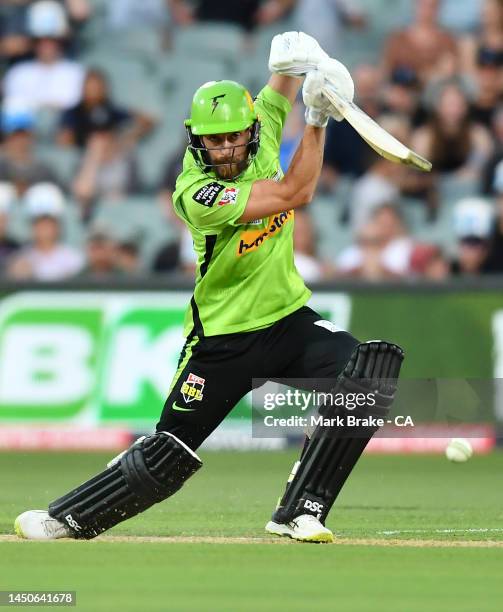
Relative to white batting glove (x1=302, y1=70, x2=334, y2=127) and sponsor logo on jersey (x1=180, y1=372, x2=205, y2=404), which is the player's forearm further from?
sponsor logo on jersey (x1=180, y1=372, x2=205, y2=404)

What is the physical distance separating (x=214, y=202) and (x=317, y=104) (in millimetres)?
691

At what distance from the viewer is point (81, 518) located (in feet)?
24.0

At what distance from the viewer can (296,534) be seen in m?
7.36

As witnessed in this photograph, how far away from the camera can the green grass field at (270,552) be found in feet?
18.5

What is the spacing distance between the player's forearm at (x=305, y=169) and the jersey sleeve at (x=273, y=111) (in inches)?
25.6

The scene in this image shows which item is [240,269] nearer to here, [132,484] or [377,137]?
[377,137]

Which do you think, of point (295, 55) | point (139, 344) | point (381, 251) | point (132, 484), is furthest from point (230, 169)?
point (381, 251)

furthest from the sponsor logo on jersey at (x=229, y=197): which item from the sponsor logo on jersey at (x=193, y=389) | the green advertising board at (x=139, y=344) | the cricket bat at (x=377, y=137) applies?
the green advertising board at (x=139, y=344)

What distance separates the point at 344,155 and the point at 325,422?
814 cm

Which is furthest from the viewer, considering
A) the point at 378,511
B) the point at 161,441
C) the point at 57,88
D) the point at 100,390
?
the point at 57,88

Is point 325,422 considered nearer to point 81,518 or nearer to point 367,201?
point 81,518

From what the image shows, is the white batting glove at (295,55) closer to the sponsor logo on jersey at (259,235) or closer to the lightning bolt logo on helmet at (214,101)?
the lightning bolt logo on helmet at (214,101)

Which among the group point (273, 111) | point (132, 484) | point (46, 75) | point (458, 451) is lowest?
point (132, 484)

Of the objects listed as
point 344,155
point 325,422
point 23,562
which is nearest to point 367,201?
point 344,155
